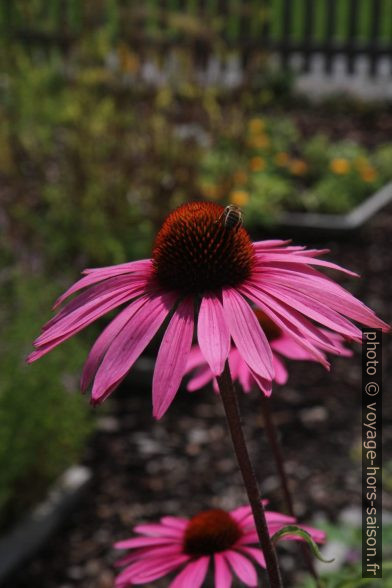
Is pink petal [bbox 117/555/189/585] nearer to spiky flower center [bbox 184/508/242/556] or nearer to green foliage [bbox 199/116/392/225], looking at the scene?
spiky flower center [bbox 184/508/242/556]

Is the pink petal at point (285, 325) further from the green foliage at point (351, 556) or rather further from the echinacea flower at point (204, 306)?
the green foliage at point (351, 556)

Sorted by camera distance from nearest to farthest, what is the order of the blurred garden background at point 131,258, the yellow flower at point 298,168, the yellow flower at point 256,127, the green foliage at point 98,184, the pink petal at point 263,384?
1. the pink petal at point 263,384
2. the blurred garden background at point 131,258
3. the green foliage at point 98,184
4. the yellow flower at point 298,168
5. the yellow flower at point 256,127

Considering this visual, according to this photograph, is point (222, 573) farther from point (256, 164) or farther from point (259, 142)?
point (259, 142)

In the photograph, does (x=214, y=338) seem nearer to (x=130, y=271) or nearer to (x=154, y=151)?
(x=130, y=271)

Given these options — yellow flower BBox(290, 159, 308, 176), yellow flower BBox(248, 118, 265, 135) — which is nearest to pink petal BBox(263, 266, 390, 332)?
yellow flower BBox(290, 159, 308, 176)

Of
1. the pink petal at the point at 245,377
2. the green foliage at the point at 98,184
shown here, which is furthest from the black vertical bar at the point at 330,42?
the pink petal at the point at 245,377
